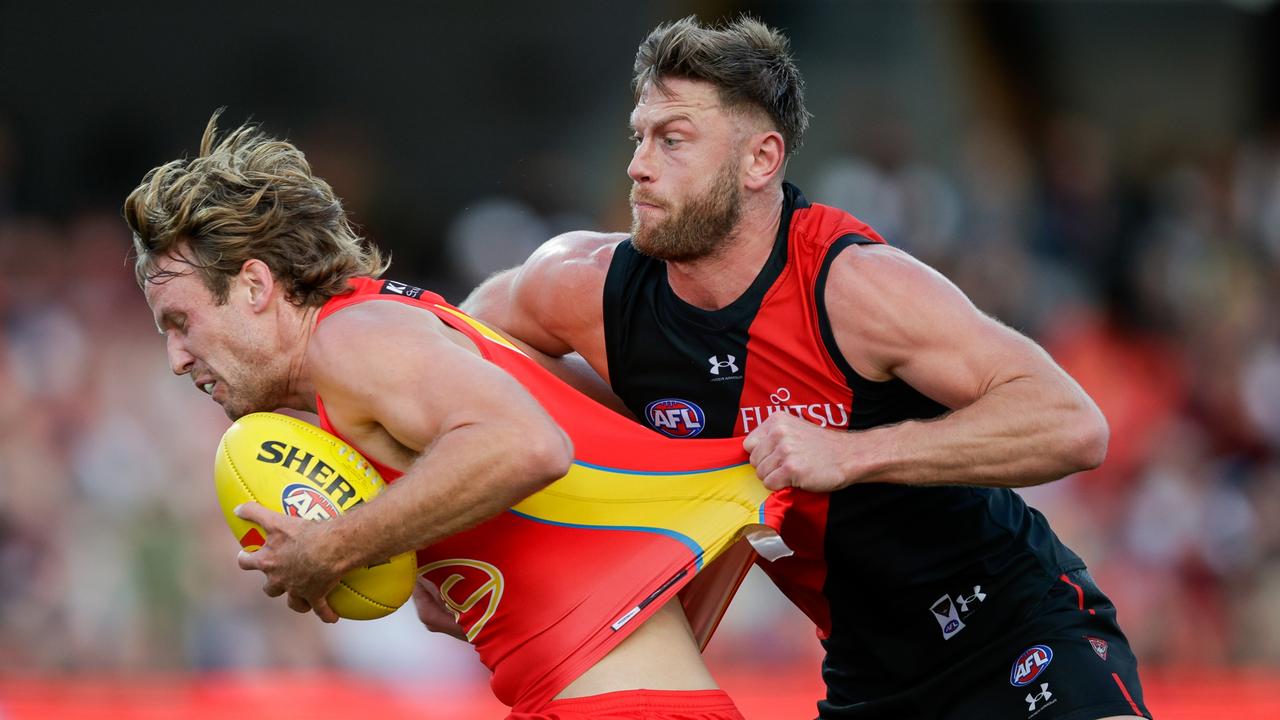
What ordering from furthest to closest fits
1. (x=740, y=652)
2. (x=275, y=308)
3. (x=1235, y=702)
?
1. (x=740, y=652)
2. (x=1235, y=702)
3. (x=275, y=308)

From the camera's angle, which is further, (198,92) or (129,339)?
(198,92)

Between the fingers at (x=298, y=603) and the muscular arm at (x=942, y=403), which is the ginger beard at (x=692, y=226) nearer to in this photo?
the muscular arm at (x=942, y=403)

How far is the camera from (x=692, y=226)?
13.8 ft

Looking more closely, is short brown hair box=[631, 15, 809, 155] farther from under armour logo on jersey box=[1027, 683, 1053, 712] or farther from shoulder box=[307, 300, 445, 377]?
under armour logo on jersey box=[1027, 683, 1053, 712]

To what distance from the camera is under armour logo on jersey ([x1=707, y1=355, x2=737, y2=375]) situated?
4.27 meters

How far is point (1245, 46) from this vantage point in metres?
14.1

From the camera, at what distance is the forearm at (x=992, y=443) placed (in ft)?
12.7

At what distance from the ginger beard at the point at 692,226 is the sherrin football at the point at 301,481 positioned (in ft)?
3.42

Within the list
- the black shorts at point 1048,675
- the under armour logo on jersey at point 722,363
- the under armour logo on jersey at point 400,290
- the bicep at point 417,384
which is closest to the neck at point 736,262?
the under armour logo on jersey at point 722,363

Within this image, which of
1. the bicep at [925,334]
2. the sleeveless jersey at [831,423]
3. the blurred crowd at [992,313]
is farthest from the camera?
the blurred crowd at [992,313]

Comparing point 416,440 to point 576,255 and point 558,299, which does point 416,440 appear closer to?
point 558,299

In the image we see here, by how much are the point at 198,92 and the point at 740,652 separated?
6.30m

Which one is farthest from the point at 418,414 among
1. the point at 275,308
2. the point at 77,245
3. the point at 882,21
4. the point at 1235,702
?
the point at 882,21

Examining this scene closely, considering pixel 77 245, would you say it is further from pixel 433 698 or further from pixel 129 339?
pixel 433 698
